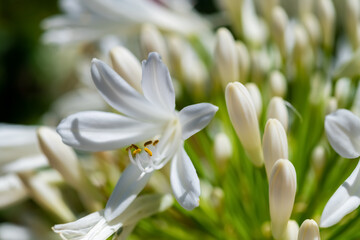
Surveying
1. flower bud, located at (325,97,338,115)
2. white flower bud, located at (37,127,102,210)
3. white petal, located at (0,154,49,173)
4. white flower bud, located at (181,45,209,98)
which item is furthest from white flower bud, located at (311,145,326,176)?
white petal, located at (0,154,49,173)

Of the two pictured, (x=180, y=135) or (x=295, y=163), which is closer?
(x=180, y=135)

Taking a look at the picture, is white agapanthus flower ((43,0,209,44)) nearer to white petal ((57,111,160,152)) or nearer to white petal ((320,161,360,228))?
white petal ((57,111,160,152))

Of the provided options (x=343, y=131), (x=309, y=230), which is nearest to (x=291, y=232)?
(x=309, y=230)

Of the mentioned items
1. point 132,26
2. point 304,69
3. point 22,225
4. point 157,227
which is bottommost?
point 22,225

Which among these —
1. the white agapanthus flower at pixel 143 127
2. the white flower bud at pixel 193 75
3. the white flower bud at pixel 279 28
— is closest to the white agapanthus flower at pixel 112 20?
the white flower bud at pixel 193 75

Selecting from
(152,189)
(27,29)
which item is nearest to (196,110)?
(152,189)

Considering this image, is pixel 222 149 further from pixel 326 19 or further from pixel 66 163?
pixel 326 19

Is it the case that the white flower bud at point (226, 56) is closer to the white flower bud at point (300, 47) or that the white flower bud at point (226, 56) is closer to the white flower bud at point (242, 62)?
the white flower bud at point (242, 62)

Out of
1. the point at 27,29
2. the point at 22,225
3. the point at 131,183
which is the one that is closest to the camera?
the point at 131,183

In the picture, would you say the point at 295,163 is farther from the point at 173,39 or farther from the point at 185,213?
the point at 173,39
